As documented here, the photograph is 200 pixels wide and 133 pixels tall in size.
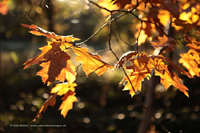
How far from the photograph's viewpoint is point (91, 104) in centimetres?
373

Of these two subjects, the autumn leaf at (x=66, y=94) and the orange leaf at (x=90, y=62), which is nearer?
the orange leaf at (x=90, y=62)

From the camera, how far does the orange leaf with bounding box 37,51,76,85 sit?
737mm

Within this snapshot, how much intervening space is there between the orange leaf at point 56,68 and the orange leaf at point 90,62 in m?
0.07

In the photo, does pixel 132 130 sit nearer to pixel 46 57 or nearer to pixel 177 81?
pixel 177 81

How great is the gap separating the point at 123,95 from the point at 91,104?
2.12ft

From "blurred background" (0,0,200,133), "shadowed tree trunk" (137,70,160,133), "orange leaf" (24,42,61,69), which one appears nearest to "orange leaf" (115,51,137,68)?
"orange leaf" (24,42,61,69)

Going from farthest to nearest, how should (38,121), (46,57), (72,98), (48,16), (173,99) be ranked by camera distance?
1. (48,16)
2. (173,99)
3. (38,121)
4. (72,98)
5. (46,57)

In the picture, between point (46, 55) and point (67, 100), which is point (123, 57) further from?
point (67, 100)

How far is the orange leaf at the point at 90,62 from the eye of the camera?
32.6 inches

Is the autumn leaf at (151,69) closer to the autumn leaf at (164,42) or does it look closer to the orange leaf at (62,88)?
the autumn leaf at (164,42)

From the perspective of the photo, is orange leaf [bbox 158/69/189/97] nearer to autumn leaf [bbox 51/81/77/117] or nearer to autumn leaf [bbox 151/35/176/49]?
autumn leaf [bbox 151/35/176/49]

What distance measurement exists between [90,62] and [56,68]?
6.3 inches

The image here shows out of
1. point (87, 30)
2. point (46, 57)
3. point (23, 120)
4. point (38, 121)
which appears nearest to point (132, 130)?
point (38, 121)

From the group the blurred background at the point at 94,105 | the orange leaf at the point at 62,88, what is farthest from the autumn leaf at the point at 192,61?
the blurred background at the point at 94,105
